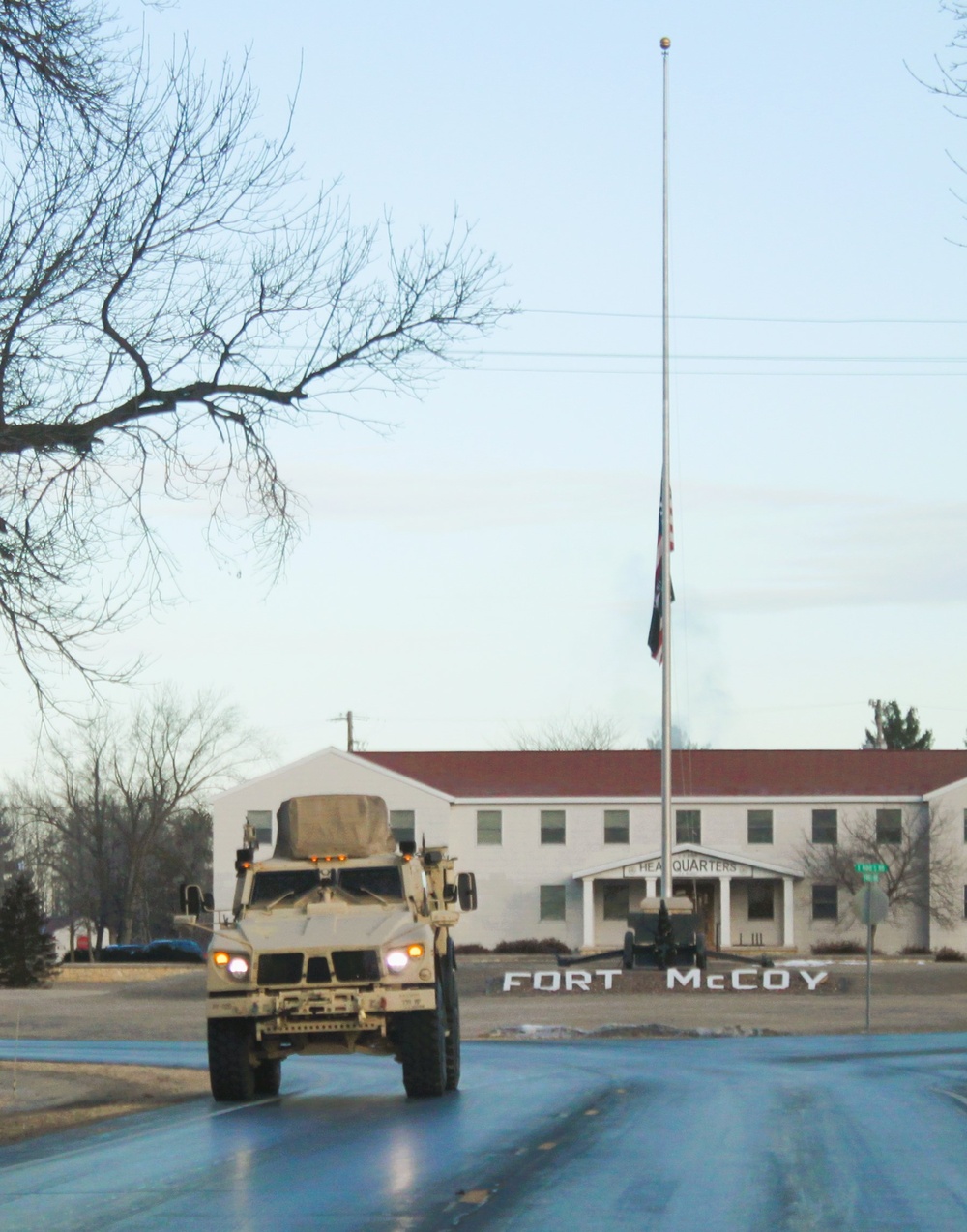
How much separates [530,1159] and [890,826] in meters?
54.0

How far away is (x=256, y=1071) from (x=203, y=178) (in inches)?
332

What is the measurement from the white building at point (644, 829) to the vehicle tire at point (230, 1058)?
45815 millimetres

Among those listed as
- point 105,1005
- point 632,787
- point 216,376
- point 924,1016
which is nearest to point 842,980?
point 924,1016

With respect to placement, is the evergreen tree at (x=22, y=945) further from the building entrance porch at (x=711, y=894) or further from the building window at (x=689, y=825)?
the building window at (x=689, y=825)

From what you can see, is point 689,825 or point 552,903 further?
point 689,825

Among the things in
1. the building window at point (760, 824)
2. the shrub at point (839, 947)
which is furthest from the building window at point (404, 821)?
the shrub at point (839, 947)

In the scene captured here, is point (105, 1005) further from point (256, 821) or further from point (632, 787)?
point (632, 787)

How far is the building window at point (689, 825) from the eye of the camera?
209 ft

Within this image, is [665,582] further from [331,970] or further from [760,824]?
[760,824]

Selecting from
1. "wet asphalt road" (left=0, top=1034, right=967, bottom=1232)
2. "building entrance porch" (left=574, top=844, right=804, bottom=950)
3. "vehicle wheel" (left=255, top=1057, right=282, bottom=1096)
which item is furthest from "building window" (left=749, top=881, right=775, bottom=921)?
"vehicle wheel" (left=255, top=1057, right=282, bottom=1096)

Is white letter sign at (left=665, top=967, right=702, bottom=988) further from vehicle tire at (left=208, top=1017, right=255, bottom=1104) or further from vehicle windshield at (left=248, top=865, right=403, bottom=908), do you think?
vehicle tire at (left=208, top=1017, right=255, bottom=1104)

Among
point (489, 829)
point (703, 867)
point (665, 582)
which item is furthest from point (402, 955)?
point (489, 829)

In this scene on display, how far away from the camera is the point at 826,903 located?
62.6 meters

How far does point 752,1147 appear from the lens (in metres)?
12.0
